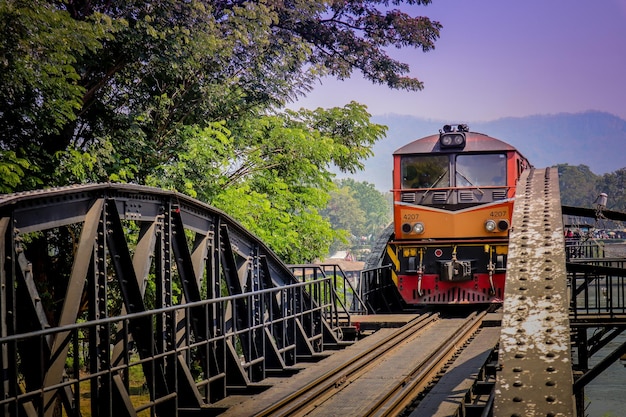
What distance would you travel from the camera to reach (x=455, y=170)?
19328 mm

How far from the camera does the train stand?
18859 mm

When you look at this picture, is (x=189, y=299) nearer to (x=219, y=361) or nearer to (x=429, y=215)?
(x=219, y=361)

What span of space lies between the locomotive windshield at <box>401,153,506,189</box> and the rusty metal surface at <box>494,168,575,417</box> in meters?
15.1

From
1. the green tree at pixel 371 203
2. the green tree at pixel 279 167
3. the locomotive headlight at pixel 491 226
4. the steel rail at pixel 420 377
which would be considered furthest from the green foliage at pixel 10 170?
the green tree at pixel 371 203

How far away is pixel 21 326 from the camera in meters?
7.23

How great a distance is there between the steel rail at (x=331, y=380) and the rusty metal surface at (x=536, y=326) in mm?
4839

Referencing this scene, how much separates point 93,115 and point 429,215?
26.2ft

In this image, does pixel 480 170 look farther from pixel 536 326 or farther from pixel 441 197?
pixel 536 326

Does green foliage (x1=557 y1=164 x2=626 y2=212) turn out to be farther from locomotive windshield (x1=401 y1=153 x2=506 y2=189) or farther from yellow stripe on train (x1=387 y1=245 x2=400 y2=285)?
yellow stripe on train (x1=387 y1=245 x2=400 y2=285)

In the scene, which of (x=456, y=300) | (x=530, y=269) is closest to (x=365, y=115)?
(x=456, y=300)

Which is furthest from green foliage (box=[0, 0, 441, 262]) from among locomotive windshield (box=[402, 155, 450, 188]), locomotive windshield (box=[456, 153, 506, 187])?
locomotive windshield (box=[456, 153, 506, 187])

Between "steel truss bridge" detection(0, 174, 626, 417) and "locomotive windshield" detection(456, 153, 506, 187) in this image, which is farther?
"locomotive windshield" detection(456, 153, 506, 187)

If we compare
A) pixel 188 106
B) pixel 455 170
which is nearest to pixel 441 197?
pixel 455 170

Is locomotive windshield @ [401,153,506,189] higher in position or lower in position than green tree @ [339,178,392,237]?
lower
